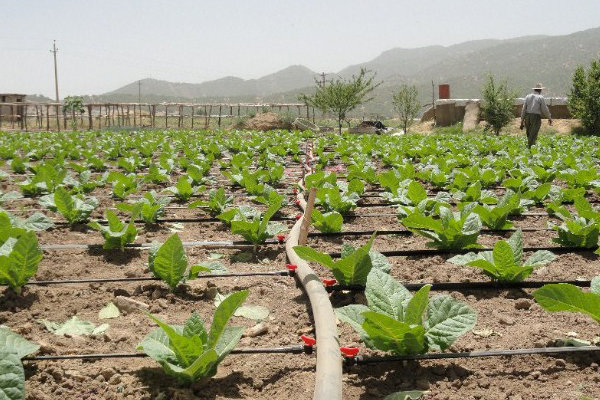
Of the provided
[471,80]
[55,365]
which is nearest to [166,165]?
[55,365]

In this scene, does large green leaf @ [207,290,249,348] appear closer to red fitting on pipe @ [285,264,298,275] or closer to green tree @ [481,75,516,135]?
red fitting on pipe @ [285,264,298,275]

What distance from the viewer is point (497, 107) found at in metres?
27.2

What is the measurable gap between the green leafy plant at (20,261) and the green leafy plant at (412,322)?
1.50 m

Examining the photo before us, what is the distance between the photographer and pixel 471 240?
3432 mm

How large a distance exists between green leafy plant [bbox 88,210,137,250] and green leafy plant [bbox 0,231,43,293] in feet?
2.75

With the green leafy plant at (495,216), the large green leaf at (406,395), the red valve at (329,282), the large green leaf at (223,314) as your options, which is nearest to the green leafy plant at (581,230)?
the green leafy plant at (495,216)

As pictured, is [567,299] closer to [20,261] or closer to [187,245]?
[20,261]

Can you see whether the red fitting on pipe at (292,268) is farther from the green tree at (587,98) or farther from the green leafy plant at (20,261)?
the green tree at (587,98)

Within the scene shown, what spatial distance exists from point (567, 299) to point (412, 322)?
0.52m

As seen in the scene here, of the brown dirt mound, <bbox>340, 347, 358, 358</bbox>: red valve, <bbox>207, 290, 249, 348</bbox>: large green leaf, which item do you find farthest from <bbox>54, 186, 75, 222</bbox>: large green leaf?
the brown dirt mound

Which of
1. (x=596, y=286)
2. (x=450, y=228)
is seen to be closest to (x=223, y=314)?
(x=596, y=286)

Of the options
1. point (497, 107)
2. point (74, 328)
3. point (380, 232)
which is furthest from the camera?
point (497, 107)

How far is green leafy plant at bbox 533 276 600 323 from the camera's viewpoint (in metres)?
1.85

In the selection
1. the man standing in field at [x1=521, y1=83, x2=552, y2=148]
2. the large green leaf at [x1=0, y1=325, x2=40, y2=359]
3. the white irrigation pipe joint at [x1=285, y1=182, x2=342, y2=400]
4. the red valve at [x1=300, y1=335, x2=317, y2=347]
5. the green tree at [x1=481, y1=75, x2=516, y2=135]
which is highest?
the green tree at [x1=481, y1=75, x2=516, y2=135]
